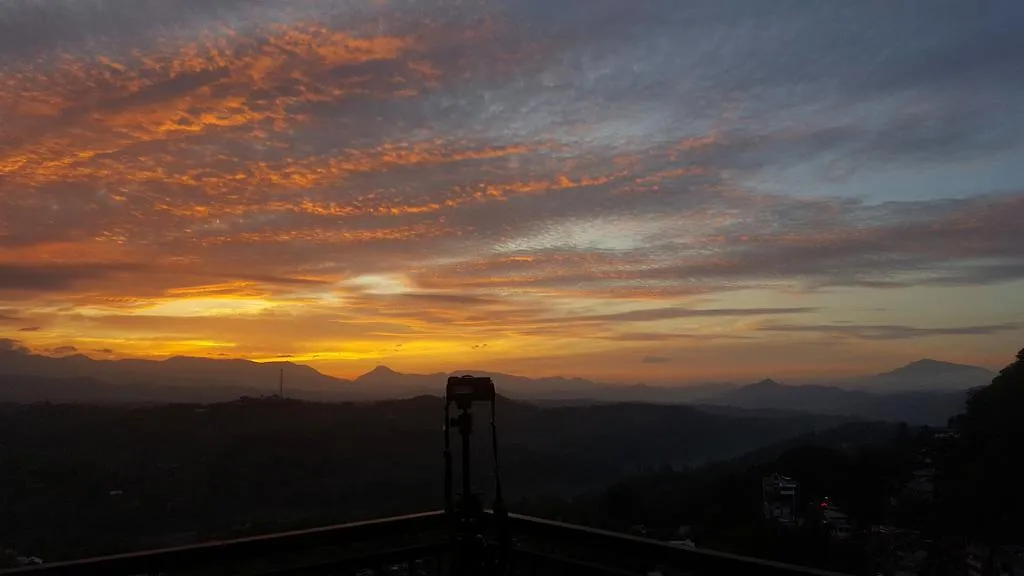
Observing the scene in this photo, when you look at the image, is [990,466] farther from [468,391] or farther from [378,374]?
[378,374]

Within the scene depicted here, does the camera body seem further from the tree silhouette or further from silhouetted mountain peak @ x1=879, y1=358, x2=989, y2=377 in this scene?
silhouetted mountain peak @ x1=879, y1=358, x2=989, y2=377

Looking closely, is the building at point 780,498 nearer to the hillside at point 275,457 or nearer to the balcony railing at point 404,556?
the hillside at point 275,457

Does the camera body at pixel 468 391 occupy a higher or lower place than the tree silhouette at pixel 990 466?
higher

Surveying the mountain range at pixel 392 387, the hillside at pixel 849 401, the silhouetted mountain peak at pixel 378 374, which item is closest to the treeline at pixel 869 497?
the hillside at pixel 849 401

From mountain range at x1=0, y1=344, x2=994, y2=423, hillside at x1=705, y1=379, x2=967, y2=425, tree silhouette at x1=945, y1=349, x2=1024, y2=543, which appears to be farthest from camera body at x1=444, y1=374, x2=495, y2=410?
hillside at x1=705, y1=379, x2=967, y2=425

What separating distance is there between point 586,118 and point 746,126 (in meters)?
1.74

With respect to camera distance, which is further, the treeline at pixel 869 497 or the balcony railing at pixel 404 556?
the treeline at pixel 869 497

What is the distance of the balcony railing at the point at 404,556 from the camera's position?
7.21ft

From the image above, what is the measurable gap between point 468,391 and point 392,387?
8700 millimetres

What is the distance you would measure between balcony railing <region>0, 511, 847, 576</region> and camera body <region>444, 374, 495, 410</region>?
1.82ft

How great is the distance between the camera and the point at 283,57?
5508 millimetres

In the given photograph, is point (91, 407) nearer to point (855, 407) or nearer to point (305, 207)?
point (305, 207)

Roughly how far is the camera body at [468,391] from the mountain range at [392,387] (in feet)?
13.0

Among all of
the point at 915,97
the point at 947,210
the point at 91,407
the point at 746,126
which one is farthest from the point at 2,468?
the point at 947,210
